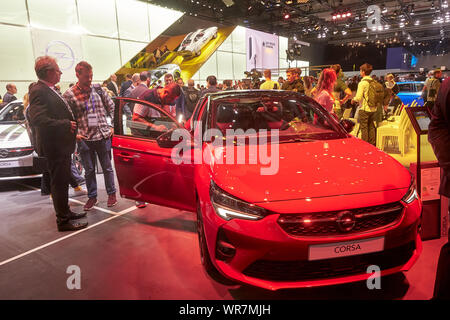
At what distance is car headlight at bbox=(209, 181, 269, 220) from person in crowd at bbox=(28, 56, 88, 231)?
2.07 meters

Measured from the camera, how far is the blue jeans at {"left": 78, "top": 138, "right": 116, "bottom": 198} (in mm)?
3908

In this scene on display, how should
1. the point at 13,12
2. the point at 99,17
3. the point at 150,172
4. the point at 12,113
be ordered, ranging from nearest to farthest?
the point at 150,172 < the point at 12,113 < the point at 13,12 < the point at 99,17

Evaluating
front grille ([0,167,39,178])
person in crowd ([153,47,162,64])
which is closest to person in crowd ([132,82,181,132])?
front grille ([0,167,39,178])

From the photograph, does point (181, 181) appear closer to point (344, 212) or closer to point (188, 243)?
point (188, 243)

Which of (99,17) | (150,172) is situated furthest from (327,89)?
(99,17)

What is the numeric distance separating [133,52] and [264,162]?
14.4 m

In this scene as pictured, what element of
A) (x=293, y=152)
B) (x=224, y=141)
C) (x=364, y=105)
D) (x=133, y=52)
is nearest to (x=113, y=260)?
(x=224, y=141)

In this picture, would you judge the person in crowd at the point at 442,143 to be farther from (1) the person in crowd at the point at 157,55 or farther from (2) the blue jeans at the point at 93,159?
(1) the person in crowd at the point at 157,55

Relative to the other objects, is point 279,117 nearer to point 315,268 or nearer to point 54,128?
point 315,268

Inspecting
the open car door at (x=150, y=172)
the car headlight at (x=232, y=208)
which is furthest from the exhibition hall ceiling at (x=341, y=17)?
the car headlight at (x=232, y=208)

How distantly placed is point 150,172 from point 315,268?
184cm

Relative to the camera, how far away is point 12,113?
5883 mm

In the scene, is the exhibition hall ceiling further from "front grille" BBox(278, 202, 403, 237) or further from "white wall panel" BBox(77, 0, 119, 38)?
"front grille" BBox(278, 202, 403, 237)

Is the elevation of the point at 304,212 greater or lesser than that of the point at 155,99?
lesser
